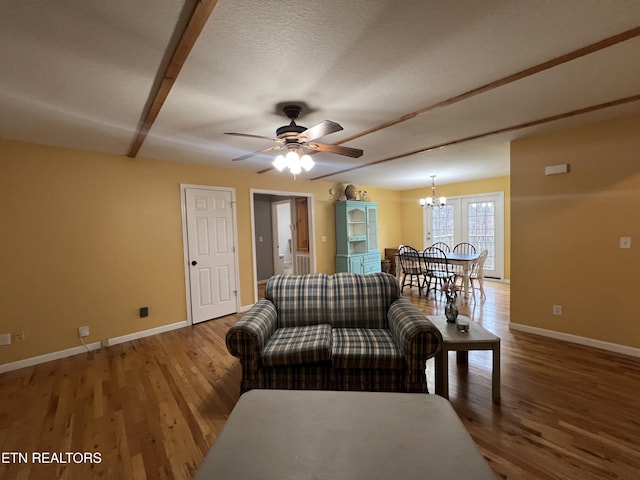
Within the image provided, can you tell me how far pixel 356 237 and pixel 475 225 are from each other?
116 inches

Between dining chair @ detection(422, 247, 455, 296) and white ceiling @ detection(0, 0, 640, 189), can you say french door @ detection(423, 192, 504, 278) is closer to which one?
dining chair @ detection(422, 247, 455, 296)

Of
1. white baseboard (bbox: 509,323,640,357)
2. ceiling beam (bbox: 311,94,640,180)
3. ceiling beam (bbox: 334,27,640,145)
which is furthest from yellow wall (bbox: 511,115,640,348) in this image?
ceiling beam (bbox: 334,27,640,145)

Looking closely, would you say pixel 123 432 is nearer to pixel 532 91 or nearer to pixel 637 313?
pixel 532 91

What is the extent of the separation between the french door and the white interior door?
527 cm

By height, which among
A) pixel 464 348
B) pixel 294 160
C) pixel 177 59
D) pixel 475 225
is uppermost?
pixel 177 59

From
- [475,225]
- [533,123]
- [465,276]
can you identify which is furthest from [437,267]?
[533,123]

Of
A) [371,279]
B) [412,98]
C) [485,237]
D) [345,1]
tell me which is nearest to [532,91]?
[412,98]

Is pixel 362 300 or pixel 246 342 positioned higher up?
pixel 362 300

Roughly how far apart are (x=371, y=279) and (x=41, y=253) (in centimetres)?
354

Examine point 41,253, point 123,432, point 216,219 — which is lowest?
point 123,432

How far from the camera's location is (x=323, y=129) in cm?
201

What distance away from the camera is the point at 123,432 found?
194 cm

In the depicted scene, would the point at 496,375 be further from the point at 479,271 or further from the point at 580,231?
the point at 479,271

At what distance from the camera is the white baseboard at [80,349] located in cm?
291
